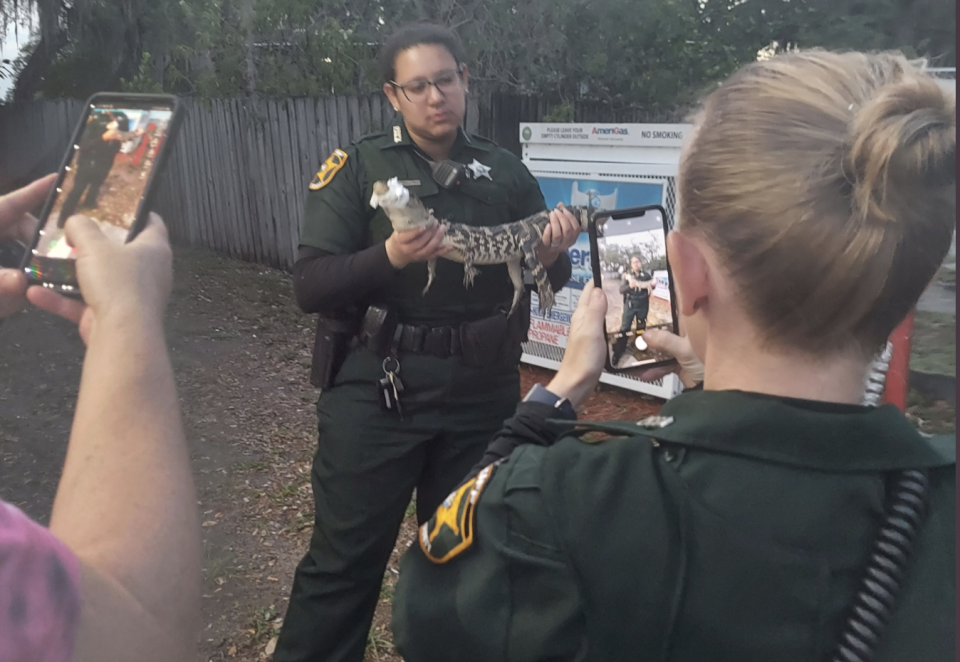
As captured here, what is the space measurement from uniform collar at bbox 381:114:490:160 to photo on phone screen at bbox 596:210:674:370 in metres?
0.92

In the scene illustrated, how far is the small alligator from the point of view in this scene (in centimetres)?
174

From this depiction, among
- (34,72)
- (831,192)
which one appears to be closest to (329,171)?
(34,72)

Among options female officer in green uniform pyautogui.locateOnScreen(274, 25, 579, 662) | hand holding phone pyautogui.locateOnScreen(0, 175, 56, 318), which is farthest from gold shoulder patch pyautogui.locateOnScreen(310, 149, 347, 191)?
hand holding phone pyautogui.locateOnScreen(0, 175, 56, 318)

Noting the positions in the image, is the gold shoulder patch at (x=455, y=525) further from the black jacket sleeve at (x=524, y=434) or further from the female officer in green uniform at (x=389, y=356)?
→ the female officer in green uniform at (x=389, y=356)

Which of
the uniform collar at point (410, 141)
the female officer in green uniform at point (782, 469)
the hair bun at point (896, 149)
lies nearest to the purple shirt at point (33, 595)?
the female officer in green uniform at point (782, 469)

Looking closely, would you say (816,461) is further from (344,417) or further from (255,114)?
(255,114)

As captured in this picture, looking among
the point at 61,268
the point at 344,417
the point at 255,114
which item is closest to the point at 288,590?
the point at 344,417

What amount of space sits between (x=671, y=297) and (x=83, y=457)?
0.90 m

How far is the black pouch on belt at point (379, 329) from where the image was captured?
1.85 meters

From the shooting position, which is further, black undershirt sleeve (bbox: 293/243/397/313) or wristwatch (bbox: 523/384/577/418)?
black undershirt sleeve (bbox: 293/243/397/313)

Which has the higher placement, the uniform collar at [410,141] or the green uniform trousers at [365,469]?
the uniform collar at [410,141]

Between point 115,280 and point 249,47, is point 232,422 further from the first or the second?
point 115,280

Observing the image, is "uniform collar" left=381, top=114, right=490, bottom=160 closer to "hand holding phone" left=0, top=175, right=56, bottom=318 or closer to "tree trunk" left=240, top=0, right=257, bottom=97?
"hand holding phone" left=0, top=175, right=56, bottom=318

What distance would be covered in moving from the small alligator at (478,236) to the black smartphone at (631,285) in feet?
2.14
